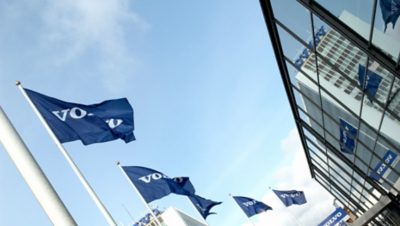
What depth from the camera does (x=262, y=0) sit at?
11781mm

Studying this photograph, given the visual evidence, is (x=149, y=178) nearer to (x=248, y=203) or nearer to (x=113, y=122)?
(x=113, y=122)

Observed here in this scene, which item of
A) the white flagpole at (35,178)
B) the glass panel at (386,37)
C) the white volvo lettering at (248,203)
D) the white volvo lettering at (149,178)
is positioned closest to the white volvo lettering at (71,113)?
the white flagpole at (35,178)

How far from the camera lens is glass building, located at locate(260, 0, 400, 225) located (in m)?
9.10

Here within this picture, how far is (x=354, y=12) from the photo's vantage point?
352 inches

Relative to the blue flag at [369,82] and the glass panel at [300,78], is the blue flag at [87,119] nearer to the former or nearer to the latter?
the glass panel at [300,78]

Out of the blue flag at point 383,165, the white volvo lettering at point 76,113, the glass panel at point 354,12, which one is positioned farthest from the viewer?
the blue flag at point 383,165

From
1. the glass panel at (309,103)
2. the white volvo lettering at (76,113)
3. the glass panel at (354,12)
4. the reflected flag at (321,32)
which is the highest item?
the white volvo lettering at (76,113)

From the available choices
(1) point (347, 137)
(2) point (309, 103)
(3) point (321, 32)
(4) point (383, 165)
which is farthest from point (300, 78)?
(4) point (383, 165)

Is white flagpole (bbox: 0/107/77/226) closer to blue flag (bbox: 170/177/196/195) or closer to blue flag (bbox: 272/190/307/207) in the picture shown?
blue flag (bbox: 170/177/196/195)

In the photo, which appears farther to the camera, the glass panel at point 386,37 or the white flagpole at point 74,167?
the white flagpole at point 74,167

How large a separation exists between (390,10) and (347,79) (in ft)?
13.1

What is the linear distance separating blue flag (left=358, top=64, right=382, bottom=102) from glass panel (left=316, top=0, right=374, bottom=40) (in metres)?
1.59

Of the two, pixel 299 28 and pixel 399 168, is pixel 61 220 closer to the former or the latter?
pixel 299 28

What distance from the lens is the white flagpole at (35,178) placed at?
6391mm
